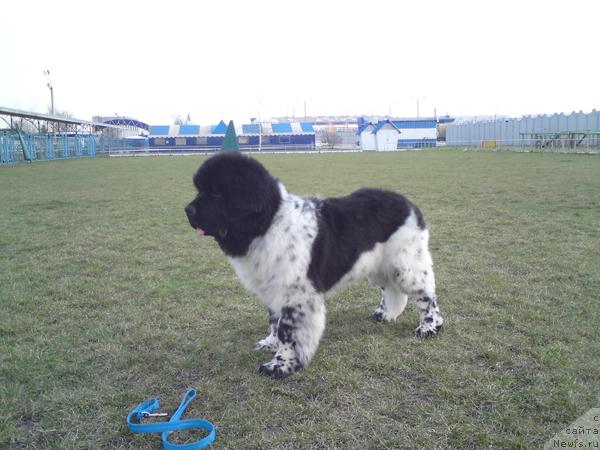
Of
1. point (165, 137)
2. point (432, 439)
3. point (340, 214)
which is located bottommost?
point (432, 439)

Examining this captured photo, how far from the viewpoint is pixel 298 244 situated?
4.41m

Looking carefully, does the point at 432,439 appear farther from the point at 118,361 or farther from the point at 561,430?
the point at 118,361

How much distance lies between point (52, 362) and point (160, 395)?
1.28 m

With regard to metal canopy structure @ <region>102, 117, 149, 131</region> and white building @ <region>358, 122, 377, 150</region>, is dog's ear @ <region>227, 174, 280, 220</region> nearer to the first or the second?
white building @ <region>358, 122, 377, 150</region>

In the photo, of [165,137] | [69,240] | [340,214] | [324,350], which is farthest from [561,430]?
[165,137]

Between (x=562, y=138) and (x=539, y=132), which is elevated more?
(x=539, y=132)

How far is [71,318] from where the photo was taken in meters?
5.61

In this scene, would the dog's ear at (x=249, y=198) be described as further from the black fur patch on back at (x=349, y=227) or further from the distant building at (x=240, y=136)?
the distant building at (x=240, y=136)

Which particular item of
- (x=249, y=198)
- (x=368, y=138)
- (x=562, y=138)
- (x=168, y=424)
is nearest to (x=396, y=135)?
(x=368, y=138)

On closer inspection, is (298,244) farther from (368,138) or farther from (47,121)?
(368,138)

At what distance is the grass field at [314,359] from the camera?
346 centimetres

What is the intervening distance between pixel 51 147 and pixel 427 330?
50.2 meters

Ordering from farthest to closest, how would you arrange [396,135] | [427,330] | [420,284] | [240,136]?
1. [240,136]
2. [396,135]
3. [420,284]
4. [427,330]

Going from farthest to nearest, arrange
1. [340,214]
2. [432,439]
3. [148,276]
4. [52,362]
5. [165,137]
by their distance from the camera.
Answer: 1. [165,137]
2. [148,276]
3. [340,214]
4. [52,362]
5. [432,439]
